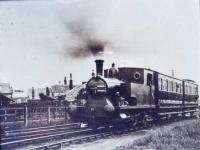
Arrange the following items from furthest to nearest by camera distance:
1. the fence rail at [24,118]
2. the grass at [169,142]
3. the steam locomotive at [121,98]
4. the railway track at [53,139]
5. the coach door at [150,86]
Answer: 1. the coach door at [150,86]
2. the fence rail at [24,118]
3. the steam locomotive at [121,98]
4. the railway track at [53,139]
5. the grass at [169,142]

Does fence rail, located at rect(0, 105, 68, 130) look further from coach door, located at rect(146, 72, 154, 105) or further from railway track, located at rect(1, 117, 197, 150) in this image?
coach door, located at rect(146, 72, 154, 105)

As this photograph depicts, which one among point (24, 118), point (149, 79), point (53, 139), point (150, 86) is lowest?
point (53, 139)

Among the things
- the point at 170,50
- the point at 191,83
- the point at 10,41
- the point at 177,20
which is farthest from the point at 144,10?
the point at 191,83

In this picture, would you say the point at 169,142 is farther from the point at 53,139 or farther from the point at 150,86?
the point at 150,86

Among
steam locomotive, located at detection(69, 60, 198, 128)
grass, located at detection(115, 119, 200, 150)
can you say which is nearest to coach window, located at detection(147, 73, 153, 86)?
steam locomotive, located at detection(69, 60, 198, 128)

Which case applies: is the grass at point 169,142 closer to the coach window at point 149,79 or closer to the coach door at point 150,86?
the coach door at point 150,86

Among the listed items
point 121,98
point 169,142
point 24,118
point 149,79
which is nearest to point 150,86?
point 149,79

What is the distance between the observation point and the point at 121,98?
913cm

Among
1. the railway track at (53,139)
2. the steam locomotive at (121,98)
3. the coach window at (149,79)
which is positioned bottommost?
the railway track at (53,139)

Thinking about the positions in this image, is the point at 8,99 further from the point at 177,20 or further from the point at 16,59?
the point at 177,20

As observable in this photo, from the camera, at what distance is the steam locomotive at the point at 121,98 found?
9086mm

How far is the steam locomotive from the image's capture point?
909 cm

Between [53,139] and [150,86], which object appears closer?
[53,139]

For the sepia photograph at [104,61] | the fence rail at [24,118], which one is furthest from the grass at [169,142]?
the fence rail at [24,118]
